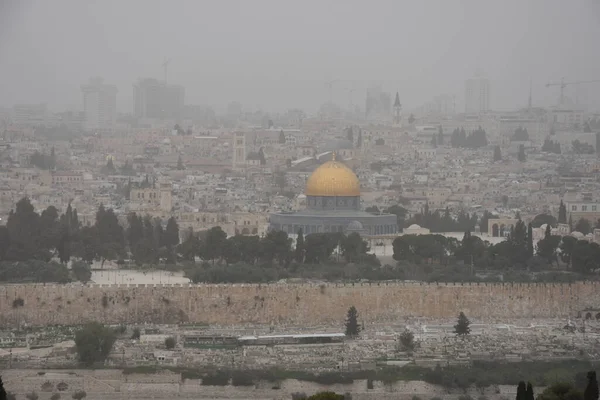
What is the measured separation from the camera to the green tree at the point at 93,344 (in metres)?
37.3

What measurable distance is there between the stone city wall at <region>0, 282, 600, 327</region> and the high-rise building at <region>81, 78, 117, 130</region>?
48.5m

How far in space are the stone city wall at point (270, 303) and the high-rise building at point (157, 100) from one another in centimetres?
5019

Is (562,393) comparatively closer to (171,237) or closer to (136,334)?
(136,334)

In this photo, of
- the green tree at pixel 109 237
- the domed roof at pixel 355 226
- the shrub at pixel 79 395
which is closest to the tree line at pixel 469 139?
the domed roof at pixel 355 226

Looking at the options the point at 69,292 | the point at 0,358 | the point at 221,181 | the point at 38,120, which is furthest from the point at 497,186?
the point at 0,358

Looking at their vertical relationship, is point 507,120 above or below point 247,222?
above

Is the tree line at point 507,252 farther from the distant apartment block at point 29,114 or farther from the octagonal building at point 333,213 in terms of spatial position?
the distant apartment block at point 29,114

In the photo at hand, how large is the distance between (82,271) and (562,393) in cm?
1697

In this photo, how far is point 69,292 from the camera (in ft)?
140

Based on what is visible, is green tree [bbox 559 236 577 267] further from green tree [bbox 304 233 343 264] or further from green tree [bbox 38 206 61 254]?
green tree [bbox 38 206 61 254]

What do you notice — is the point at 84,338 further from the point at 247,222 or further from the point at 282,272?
the point at 247,222

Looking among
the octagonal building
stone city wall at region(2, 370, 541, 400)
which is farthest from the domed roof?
stone city wall at region(2, 370, 541, 400)

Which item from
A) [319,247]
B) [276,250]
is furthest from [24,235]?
[319,247]

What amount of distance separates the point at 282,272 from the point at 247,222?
1434 cm
